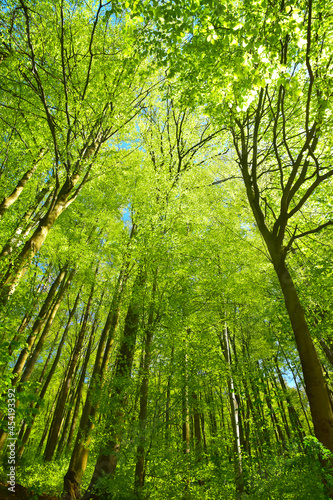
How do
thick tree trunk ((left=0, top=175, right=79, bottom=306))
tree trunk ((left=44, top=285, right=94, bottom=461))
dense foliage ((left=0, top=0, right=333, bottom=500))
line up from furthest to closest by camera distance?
1. tree trunk ((left=44, top=285, right=94, bottom=461))
2. thick tree trunk ((left=0, top=175, right=79, bottom=306))
3. dense foliage ((left=0, top=0, right=333, bottom=500))

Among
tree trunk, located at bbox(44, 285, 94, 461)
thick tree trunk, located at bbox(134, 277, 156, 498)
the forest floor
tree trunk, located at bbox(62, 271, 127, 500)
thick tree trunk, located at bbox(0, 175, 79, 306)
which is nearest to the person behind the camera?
thick tree trunk, located at bbox(134, 277, 156, 498)

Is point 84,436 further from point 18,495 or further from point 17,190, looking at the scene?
point 17,190

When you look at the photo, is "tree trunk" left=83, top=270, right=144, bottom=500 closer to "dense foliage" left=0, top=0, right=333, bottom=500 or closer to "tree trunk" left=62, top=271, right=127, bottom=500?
"dense foliage" left=0, top=0, right=333, bottom=500

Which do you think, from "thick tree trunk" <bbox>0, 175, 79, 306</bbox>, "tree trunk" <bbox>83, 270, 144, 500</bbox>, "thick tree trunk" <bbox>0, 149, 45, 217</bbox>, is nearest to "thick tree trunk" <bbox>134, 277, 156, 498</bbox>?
"tree trunk" <bbox>83, 270, 144, 500</bbox>

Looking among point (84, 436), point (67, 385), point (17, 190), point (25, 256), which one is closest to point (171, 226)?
point (25, 256)

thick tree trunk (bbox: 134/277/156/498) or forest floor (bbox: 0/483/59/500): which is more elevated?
thick tree trunk (bbox: 134/277/156/498)

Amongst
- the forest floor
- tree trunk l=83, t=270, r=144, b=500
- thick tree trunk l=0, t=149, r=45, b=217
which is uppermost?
thick tree trunk l=0, t=149, r=45, b=217

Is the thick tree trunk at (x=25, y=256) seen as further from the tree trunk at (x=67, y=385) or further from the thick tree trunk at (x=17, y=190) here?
the tree trunk at (x=67, y=385)

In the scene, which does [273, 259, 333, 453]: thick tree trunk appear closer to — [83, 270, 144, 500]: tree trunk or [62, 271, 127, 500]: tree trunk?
[83, 270, 144, 500]: tree trunk

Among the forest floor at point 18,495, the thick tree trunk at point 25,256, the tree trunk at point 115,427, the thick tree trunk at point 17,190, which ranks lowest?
the forest floor at point 18,495

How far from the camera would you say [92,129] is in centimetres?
693

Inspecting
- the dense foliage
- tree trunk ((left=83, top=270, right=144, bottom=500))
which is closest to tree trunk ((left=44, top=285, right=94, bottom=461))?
the dense foliage

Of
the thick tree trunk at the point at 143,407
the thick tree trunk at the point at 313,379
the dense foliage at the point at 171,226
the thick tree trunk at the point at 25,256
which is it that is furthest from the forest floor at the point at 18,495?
the thick tree trunk at the point at 313,379

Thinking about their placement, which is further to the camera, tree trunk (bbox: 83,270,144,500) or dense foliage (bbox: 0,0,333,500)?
tree trunk (bbox: 83,270,144,500)
